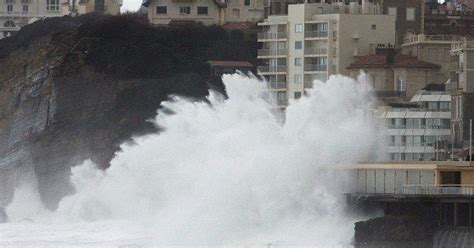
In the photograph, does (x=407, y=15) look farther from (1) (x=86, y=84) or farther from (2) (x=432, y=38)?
(1) (x=86, y=84)

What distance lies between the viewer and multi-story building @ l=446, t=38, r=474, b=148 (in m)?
96.1

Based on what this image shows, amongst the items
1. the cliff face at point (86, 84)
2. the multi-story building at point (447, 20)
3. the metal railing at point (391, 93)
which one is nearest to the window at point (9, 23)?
the cliff face at point (86, 84)

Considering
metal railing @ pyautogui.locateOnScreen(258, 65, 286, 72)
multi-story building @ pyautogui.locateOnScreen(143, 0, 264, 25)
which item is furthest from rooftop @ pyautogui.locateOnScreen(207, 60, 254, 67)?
multi-story building @ pyautogui.locateOnScreen(143, 0, 264, 25)

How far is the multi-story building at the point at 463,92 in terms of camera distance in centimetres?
9606

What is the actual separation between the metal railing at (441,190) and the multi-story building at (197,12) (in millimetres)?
44028

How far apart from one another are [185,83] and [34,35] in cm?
1402

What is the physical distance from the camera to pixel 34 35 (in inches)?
4796

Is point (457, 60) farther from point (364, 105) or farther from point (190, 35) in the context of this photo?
point (190, 35)

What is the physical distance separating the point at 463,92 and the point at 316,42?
51.6ft

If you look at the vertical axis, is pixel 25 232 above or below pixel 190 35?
below

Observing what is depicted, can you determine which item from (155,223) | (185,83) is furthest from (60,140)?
(155,223)

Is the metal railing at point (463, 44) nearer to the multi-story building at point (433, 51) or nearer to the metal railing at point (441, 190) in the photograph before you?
the multi-story building at point (433, 51)

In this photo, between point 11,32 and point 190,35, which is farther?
point 11,32

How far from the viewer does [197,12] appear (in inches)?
4815
